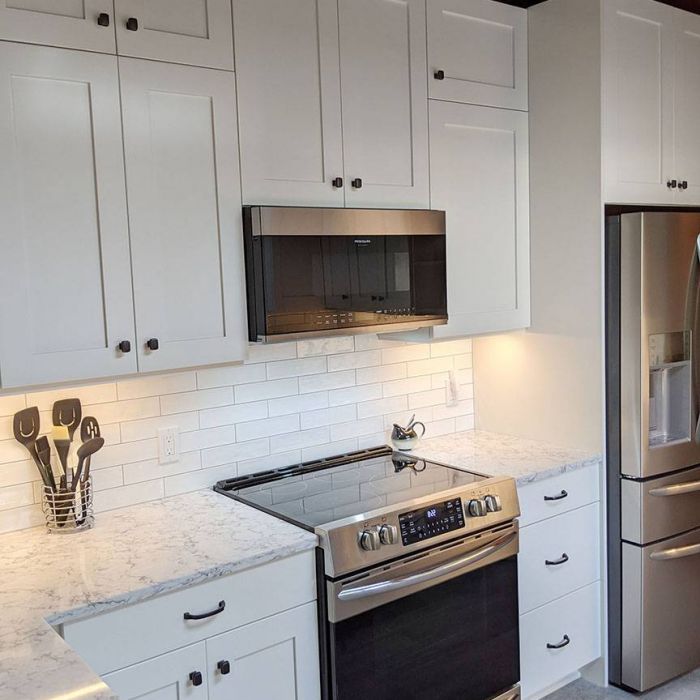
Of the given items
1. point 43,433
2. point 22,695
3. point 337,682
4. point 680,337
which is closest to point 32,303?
point 43,433

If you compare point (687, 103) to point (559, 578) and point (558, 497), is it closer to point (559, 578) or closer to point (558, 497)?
point (558, 497)

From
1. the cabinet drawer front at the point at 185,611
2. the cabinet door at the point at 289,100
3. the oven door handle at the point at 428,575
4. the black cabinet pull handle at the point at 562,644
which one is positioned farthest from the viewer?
the black cabinet pull handle at the point at 562,644

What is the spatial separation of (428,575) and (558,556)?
74 cm

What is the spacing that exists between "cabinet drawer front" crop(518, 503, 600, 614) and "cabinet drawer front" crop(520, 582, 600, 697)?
4 cm

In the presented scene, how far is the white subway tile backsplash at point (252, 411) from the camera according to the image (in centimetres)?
237

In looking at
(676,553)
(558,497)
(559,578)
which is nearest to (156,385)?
(558,497)

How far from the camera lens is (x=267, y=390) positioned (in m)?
2.77

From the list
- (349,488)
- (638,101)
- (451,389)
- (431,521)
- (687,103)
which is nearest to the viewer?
(431,521)

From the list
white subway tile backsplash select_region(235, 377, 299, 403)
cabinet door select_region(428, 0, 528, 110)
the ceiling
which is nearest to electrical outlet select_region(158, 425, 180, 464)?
white subway tile backsplash select_region(235, 377, 299, 403)

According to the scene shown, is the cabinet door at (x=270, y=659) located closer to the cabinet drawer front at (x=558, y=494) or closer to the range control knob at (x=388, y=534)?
the range control knob at (x=388, y=534)

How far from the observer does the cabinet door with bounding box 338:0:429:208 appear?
2504 millimetres

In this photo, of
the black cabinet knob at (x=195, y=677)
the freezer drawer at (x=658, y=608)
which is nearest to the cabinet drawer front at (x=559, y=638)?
the freezer drawer at (x=658, y=608)

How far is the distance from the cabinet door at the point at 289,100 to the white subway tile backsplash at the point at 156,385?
641 millimetres

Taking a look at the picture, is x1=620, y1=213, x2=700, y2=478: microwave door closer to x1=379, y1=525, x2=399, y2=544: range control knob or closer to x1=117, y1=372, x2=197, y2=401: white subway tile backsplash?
x1=379, y1=525, x2=399, y2=544: range control knob
